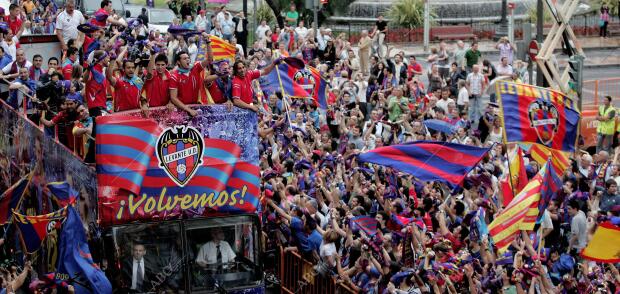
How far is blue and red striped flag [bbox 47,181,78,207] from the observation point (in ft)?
52.9

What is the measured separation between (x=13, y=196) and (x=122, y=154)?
2.22 meters

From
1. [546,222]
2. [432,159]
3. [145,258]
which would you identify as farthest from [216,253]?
[546,222]

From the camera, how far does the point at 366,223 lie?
1762cm

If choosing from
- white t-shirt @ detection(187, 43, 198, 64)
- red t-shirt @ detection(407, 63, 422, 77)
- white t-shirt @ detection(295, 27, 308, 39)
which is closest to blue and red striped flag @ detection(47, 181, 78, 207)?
white t-shirt @ detection(187, 43, 198, 64)

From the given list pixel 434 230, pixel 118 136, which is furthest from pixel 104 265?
pixel 434 230

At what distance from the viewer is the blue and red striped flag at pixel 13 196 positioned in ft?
54.6

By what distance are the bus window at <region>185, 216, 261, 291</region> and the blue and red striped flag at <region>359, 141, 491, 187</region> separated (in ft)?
10.8

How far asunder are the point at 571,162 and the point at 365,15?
113ft

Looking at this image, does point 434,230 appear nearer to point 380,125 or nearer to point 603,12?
point 380,125

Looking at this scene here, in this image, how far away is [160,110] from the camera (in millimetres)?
15570

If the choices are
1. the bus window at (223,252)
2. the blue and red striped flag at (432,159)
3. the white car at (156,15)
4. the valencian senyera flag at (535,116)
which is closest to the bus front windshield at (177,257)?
the bus window at (223,252)

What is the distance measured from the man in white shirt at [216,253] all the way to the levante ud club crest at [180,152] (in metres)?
0.77

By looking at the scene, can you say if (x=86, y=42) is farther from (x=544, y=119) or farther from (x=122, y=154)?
(x=122, y=154)

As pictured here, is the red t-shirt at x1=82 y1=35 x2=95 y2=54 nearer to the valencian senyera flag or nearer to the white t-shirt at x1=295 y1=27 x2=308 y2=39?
the valencian senyera flag
